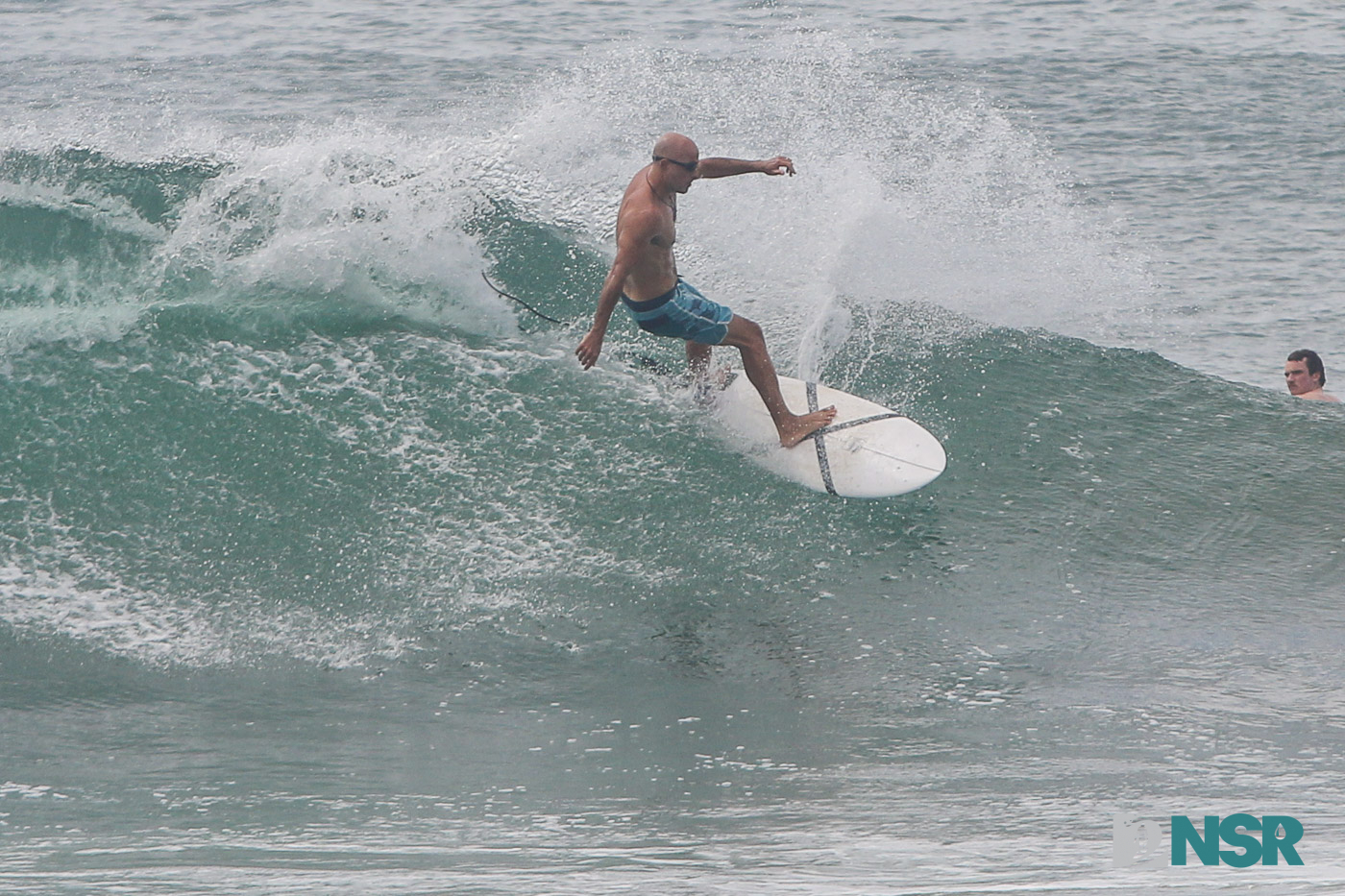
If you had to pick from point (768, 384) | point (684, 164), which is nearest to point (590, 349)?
point (684, 164)

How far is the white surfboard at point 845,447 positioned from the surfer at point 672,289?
96mm

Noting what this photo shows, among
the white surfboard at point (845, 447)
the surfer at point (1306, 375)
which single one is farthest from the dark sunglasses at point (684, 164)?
the surfer at point (1306, 375)

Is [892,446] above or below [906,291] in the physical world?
below

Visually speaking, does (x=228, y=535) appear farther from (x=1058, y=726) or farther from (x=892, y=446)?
(x=1058, y=726)

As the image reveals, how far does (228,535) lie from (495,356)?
1815mm

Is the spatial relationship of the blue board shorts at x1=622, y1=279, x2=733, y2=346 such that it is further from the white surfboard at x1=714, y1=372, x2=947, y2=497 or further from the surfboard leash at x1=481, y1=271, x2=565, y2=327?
the surfboard leash at x1=481, y1=271, x2=565, y2=327

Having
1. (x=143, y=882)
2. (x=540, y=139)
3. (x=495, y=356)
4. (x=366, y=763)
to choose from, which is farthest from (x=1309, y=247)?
(x=143, y=882)

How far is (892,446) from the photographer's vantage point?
6758 millimetres

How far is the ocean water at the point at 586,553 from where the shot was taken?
14.5ft

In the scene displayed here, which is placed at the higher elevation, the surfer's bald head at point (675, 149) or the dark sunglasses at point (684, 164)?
the surfer's bald head at point (675, 149)

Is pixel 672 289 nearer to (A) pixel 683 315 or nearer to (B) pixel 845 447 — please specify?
(A) pixel 683 315

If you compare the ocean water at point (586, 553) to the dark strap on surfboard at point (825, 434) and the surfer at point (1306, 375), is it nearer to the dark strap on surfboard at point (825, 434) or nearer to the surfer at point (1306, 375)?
the dark strap on surfboard at point (825, 434)

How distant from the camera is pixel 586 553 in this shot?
20.6 ft

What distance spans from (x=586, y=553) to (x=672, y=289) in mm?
1264
